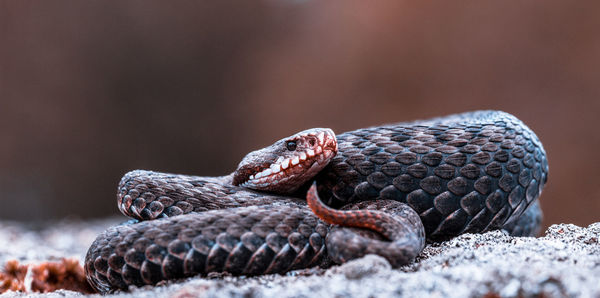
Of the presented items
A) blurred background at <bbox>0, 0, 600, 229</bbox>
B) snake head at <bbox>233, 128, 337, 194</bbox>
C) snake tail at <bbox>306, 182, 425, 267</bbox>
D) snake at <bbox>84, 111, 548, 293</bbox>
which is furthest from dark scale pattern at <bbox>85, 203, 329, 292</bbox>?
blurred background at <bbox>0, 0, 600, 229</bbox>

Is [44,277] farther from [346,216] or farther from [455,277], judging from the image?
[455,277]

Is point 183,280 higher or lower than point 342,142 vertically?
lower

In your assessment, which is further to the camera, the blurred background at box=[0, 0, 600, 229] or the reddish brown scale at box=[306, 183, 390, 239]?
the blurred background at box=[0, 0, 600, 229]

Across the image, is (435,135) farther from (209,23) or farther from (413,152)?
(209,23)

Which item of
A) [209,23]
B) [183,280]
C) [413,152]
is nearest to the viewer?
[183,280]

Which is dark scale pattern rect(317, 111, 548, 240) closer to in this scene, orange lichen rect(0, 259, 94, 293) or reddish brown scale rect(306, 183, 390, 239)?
reddish brown scale rect(306, 183, 390, 239)

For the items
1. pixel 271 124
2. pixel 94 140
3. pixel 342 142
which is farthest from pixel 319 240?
pixel 94 140
